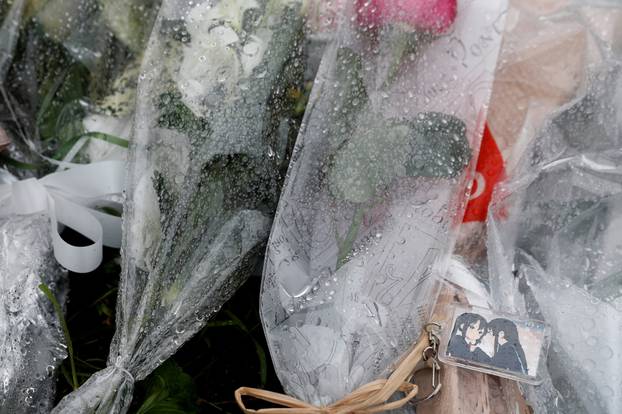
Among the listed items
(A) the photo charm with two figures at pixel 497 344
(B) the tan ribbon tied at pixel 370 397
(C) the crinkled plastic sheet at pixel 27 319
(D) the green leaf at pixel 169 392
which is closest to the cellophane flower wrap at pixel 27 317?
(C) the crinkled plastic sheet at pixel 27 319

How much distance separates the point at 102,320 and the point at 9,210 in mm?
197

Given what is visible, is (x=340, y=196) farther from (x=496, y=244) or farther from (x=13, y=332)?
(x=13, y=332)

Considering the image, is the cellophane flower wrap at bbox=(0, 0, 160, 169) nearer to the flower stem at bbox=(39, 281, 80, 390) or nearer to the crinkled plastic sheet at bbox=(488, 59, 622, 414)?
the flower stem at bbox=(39, 281, 80, 390)

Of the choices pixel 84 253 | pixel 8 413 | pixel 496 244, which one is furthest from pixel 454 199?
pixel 8 413

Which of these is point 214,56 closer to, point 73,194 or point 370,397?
point 73,194

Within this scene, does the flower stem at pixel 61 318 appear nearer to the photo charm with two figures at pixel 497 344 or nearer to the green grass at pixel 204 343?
the green grass at pixel 204 343

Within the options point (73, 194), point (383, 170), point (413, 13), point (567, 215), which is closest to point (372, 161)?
point (383, 170)

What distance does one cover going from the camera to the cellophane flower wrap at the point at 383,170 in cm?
79

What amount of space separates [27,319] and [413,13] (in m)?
0.58

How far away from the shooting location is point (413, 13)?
2.64ft

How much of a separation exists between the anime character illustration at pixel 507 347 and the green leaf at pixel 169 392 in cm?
37

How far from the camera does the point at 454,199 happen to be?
81 centimetres

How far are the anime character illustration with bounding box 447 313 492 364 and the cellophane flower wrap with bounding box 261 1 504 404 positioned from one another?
5cm

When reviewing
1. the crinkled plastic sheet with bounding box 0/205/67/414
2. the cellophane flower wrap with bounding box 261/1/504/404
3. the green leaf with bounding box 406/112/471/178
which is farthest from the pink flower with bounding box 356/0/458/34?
the crinkled plastic sheet with bounding box 0/205/67/414
